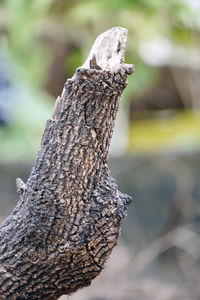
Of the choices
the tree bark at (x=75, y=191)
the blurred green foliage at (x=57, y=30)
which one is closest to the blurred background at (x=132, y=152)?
the blurred green foliage at (x=57, y=30)

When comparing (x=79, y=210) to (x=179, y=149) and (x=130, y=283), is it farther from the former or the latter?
(x=179, y=149)

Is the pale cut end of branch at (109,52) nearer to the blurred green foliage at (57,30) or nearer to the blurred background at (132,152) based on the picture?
the blurred background at (132,152)

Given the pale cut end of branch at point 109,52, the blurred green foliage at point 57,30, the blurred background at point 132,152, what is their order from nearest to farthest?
the pale cut end of branch at point 109,52
the blurred background at point 132,152
the blurred green foliage at point 57,30

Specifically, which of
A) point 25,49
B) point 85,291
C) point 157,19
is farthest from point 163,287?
point 25,49

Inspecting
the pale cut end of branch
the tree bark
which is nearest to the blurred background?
the tree bark

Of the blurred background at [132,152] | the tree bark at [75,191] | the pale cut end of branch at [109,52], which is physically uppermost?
the blurred background at [132,152]

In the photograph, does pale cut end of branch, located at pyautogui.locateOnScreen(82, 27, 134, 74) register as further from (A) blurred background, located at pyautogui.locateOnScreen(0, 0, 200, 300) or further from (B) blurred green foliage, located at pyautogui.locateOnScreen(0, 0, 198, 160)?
(B) blurred green foliage, located at pyautogui.locateOnScreen(0, 0, 198, 160)

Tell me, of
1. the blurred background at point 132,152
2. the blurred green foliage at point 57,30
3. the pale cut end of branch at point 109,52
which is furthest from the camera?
the blurred green foliage at point 57,30
